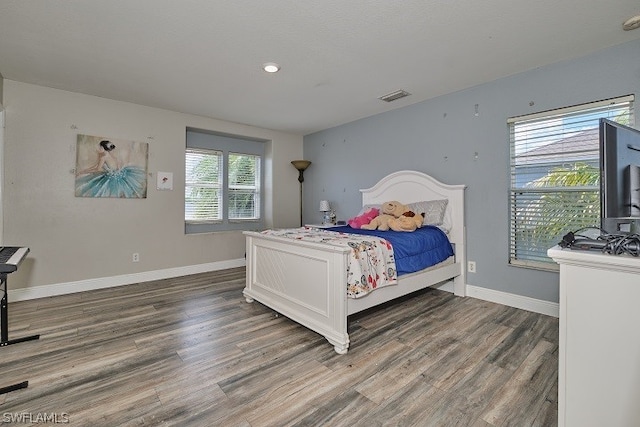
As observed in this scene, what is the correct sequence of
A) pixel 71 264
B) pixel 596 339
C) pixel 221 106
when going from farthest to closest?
pixel 221 106 → pixel 71 264 → pixel 596 339

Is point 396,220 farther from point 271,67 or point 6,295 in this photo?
point 6,295

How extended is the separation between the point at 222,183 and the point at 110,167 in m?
1.64

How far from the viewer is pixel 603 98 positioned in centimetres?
248

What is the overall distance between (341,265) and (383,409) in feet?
2.95

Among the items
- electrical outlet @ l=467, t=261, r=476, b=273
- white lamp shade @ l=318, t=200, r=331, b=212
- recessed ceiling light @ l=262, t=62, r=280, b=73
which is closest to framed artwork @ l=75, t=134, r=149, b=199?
recessed ceiling light @ l=262, t=62, r=280, b=73

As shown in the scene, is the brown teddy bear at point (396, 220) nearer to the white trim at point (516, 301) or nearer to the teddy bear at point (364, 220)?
the teddy bear at point (364, 220)

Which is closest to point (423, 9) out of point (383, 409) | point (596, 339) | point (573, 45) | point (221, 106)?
point (573, 45)

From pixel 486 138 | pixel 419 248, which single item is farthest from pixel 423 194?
pixel 419 248

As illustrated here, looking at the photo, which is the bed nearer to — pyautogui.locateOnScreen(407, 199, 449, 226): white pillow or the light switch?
pyautogui.locateOnScreen(407, 199, 449, 226): white pillow

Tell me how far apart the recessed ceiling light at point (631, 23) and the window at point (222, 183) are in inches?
189

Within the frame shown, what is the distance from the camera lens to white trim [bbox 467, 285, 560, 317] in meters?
2.73

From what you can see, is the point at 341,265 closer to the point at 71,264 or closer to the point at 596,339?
the point at 596,339

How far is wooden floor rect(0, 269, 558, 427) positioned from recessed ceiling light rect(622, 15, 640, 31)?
244cm

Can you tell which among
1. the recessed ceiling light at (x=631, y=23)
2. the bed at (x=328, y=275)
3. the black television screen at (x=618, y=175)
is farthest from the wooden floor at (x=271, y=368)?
the recessed ceiling light at (x=631, y=23)
